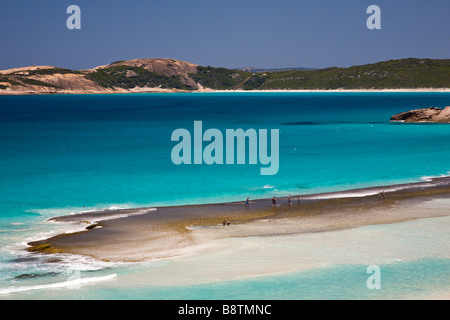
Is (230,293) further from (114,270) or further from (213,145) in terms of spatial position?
(213,145)

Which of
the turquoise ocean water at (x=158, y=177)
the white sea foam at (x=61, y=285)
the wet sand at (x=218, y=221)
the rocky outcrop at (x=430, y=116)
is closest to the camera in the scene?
the white sea foam at (x=61, y=285)

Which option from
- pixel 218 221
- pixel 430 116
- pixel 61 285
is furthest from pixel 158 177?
pixel 430 116

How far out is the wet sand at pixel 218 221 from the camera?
91.1ft

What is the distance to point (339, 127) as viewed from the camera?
104250 mm

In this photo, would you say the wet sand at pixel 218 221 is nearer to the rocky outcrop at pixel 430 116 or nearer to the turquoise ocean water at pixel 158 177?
the turquoise ocean water at pixel 158 177

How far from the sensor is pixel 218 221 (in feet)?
110

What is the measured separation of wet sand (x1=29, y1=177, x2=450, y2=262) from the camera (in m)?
27.8

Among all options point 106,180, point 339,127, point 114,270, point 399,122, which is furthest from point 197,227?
point 399,122

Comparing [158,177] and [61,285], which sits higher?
[158,177]

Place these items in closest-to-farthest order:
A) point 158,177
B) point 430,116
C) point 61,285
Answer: point 61,285 < point 158,177 < point 430,116

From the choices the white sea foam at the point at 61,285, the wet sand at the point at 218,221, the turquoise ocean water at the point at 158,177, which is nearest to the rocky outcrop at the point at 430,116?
the turquoise ocean water at the point at 158,177

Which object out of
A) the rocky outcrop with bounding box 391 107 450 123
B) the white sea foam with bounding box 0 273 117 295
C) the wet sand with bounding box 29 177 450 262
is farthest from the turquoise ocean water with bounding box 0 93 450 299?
the rocky outcrop with bounding box 391 107 450 123

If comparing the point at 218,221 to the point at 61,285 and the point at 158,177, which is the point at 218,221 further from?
the point at 158,177
